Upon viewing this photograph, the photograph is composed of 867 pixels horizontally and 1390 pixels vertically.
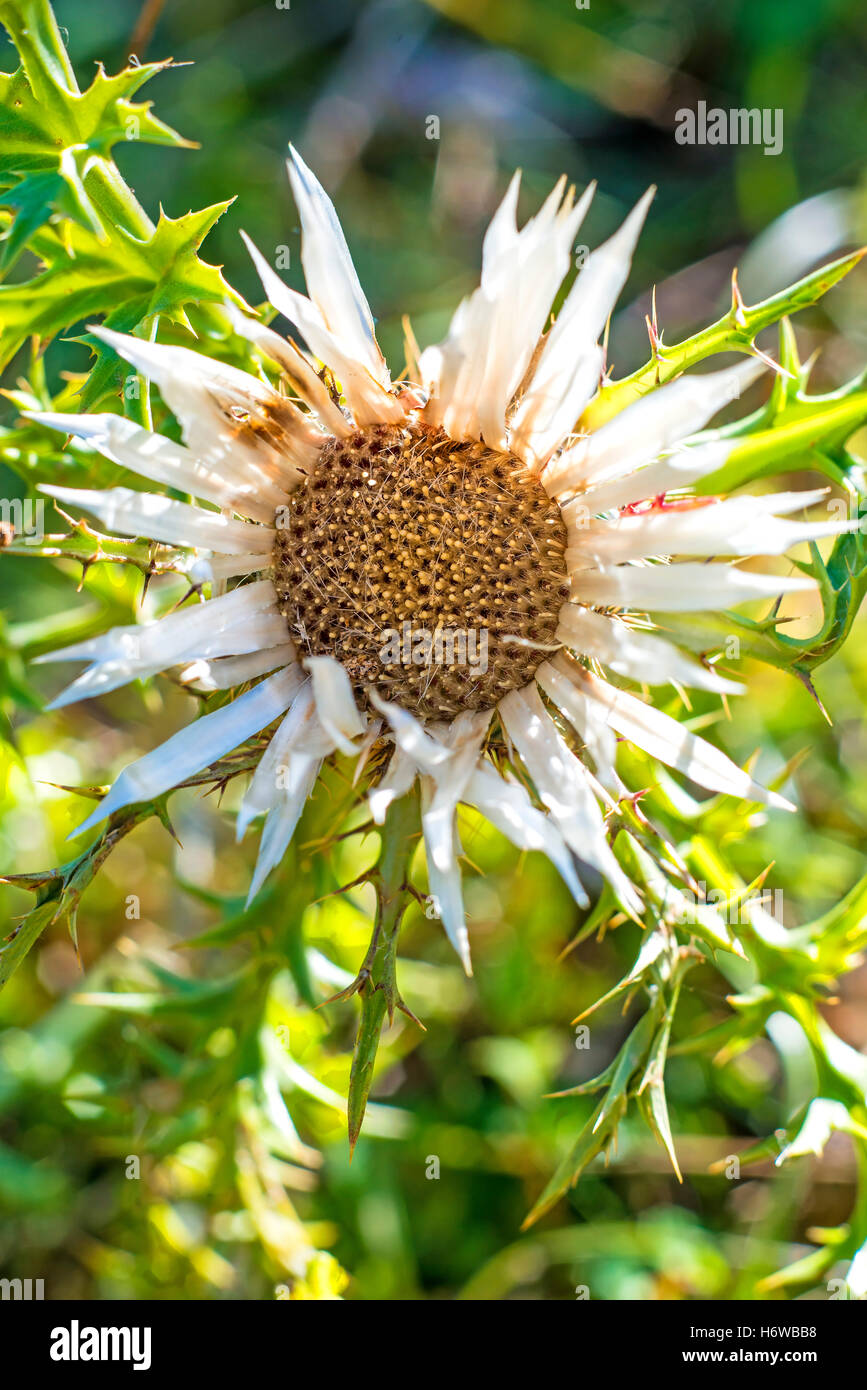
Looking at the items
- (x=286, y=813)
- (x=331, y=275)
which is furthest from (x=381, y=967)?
(x=331, y=275)

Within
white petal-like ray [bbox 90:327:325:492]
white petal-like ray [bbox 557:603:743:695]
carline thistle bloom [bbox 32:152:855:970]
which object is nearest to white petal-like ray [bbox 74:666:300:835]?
carline thistle bloom [bbox 32:152:855:970]

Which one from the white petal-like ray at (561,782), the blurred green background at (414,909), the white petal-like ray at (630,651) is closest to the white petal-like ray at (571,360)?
the white petal-like ray at (630,651)

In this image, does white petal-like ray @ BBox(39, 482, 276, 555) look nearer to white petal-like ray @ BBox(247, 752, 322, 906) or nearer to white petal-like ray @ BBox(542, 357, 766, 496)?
white petal-like ray @ BBox(247, 752, 322, 906)

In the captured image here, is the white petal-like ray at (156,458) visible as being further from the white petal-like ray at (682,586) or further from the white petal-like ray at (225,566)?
the white petal-like ray at (682,586)

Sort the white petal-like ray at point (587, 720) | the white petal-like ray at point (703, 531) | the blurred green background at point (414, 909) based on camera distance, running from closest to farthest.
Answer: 1. the white petal-like ray at point (703, 531)
2. the white petal-like ray at point (587, 720)
3. the blurred green background at point (414, 909)

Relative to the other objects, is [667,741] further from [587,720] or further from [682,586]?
[682,586]
